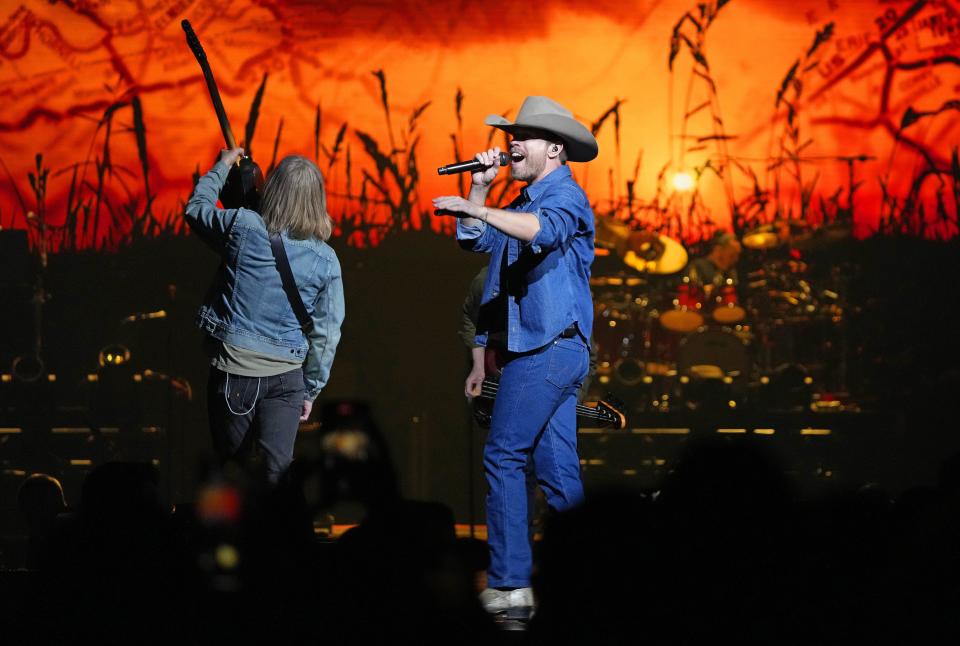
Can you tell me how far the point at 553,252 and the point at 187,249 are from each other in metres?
3.77

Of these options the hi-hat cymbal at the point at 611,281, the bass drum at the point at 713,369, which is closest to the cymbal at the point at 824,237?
the bass drum at the point at 713,369

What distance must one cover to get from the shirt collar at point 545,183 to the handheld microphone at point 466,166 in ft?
0.35

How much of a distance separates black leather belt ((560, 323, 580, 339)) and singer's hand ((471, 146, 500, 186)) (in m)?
0.45

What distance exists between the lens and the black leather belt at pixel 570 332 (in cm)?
312

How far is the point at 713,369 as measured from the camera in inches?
256

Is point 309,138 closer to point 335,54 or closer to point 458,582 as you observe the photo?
point 335,54

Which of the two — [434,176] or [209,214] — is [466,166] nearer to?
[209,214]

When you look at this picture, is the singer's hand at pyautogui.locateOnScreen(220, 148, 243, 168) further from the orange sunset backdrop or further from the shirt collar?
the orange sunset backdrop

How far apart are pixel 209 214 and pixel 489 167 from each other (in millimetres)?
893

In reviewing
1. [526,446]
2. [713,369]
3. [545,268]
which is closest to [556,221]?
[545,268]

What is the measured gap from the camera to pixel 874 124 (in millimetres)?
6582

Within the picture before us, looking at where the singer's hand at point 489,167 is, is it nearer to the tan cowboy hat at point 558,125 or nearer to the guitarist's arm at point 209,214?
the tan cowboy hat at point 558,125

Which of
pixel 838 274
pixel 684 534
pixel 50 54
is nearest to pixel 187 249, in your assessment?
pixel 50 54

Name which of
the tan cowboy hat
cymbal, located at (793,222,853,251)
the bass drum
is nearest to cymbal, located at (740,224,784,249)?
cymbal, located at (793,222,853,251)
